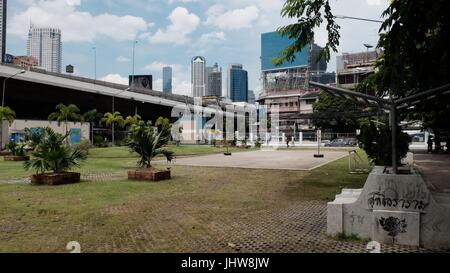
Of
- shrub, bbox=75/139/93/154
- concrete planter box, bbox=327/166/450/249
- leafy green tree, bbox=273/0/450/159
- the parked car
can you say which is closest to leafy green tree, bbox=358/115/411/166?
leafy green tree, bbox=273/0/450/159

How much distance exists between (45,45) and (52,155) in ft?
385

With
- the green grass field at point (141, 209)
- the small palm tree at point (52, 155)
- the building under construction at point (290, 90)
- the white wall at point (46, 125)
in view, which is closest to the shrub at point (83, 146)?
the small palm tree at point (52, 155)

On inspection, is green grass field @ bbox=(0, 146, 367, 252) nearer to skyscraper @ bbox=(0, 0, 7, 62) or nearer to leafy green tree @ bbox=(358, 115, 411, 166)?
leafy green tree @ bbox=(358, 115, 411, 166)

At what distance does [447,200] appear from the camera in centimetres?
627

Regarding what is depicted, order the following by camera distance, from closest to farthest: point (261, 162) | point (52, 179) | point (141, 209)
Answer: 1. point (141, 209)
2. point (52, 179)
3. point (261, 162)

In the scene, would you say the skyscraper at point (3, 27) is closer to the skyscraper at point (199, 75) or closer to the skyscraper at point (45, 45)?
the skyscraper at point (45, 45)

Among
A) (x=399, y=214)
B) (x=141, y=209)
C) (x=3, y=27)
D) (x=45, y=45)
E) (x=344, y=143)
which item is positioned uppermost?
(x=45, y=45)

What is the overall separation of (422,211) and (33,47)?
127 m

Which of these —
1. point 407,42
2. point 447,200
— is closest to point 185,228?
point 447,200

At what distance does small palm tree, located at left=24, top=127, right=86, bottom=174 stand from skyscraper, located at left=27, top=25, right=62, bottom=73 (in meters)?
112

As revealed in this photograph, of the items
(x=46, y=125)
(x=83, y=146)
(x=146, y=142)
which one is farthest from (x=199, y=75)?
(x=146, y=142)

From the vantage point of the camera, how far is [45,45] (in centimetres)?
11675

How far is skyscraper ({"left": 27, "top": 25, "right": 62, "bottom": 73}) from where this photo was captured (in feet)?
377

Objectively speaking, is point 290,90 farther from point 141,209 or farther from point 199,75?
point 141,209
